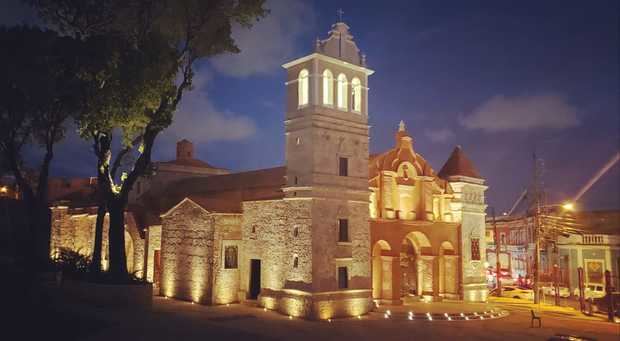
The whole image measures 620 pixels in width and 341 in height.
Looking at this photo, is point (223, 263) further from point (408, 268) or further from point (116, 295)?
point (408, 268)

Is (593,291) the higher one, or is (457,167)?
(457,167)

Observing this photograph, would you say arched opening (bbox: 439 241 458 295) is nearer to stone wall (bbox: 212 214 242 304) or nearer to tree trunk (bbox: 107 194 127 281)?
stone wall (bbox: 212 214 242 304)

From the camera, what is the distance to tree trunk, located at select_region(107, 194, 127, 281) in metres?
Result: 27.2

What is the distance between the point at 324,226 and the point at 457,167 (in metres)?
14.9

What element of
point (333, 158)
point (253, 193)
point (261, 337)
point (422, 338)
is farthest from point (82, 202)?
point (422, 338)

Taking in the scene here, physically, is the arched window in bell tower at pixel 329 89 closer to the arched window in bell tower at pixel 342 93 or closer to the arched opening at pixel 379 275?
the arched window in bell tower at pixel 342 93

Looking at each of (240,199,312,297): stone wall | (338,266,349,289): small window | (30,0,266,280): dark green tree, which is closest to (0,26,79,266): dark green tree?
(30,0,266,280): dark green tree

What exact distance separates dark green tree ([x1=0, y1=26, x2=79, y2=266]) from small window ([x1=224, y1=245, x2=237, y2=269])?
10213 mm

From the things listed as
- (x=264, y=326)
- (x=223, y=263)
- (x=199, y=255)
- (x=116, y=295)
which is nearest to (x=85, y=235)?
(x=199, y=255)

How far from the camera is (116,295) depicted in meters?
26.2

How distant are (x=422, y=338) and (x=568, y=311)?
1596 cm

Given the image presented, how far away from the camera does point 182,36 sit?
27953 millimetres

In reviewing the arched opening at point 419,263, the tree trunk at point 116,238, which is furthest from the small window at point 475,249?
the tree trunk at point 116,238

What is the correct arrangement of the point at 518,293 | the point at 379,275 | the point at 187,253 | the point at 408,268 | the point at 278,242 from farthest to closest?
the point at 518,293
the point at 408,268
the point at 379,275
the point at 187,253
the point at 278,242
